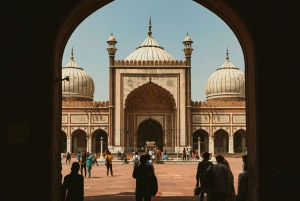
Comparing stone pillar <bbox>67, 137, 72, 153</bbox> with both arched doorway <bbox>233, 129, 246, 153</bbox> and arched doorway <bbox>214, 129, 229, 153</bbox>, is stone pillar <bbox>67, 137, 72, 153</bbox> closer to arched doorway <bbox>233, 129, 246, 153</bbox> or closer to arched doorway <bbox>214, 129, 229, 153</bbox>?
arched doorway <bbox>214, 129, 229, 153</bbox>

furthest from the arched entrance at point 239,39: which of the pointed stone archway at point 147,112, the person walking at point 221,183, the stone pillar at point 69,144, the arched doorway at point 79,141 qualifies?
the arched doorway at point 79,141

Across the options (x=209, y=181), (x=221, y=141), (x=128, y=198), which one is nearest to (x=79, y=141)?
(x=221, y=141)

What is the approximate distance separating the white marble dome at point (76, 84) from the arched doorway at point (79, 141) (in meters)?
4.37

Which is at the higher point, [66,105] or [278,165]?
[66,105]

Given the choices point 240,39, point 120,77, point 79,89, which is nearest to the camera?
point 240,39

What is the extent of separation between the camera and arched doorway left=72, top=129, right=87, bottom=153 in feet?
123

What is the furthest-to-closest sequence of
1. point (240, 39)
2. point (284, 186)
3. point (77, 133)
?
1. point (77, 133)
2. point (240, 39)
3. point (284, 186)

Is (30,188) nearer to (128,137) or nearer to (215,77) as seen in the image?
(128,137)

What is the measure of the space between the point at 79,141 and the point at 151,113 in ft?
22.2

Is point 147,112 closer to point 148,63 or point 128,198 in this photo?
point 148,63

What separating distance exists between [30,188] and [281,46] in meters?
3.66

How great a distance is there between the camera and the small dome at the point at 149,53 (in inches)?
1474

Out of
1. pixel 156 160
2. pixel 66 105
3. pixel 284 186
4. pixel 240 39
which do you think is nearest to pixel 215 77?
pixel 66 105

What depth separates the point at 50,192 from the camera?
18.5 feet
